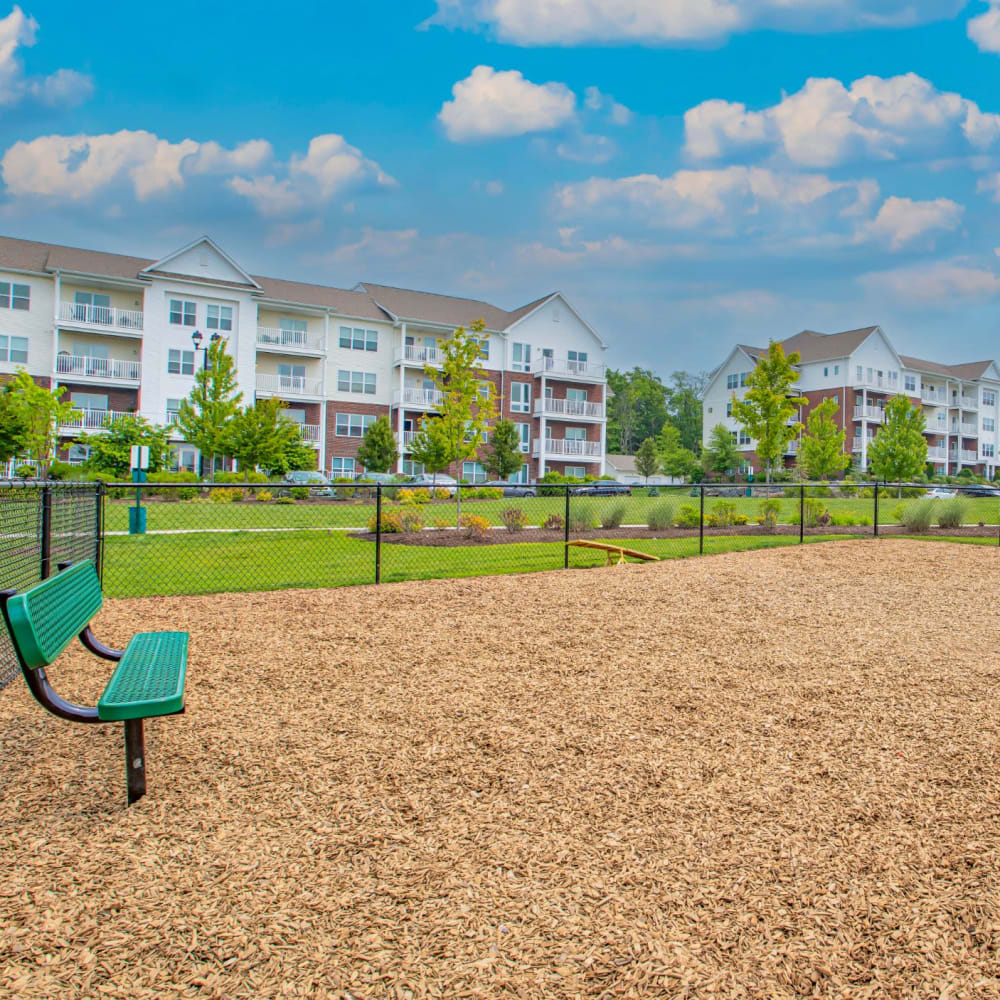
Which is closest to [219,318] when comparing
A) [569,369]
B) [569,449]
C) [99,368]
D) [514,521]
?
[99,368]

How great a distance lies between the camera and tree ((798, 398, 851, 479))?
4366cm

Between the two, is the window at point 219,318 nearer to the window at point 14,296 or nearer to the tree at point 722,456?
the window at point 14,296

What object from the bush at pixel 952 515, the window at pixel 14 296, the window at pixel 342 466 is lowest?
the bush at pixel 952 515

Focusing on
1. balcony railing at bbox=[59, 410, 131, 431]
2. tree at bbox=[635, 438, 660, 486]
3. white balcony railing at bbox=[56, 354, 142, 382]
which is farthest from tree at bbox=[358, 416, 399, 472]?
tree at bbox=[635, 438, 660, 486]

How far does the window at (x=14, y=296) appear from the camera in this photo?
3603 centimetres

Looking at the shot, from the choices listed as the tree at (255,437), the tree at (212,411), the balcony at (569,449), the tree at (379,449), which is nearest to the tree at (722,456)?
the balcony at (569,449)

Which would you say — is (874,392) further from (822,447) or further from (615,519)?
(615,519)

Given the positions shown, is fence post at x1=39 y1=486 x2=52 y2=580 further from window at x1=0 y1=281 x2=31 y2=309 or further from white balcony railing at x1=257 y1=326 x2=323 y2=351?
white balcony railing at x1=257 y1=326 x2=323 y2=351

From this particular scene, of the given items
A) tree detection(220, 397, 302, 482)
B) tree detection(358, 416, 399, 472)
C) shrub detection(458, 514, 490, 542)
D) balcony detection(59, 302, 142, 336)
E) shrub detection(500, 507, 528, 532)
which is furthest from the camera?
tree detection(358, 416, 399, 472)

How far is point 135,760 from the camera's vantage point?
12.4 feet

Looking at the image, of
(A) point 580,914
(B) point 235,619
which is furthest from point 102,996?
(B) point 235,619

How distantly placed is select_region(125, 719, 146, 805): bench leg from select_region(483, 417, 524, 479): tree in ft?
131

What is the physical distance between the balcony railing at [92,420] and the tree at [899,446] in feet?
136

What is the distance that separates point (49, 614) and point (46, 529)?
3.97 meters
